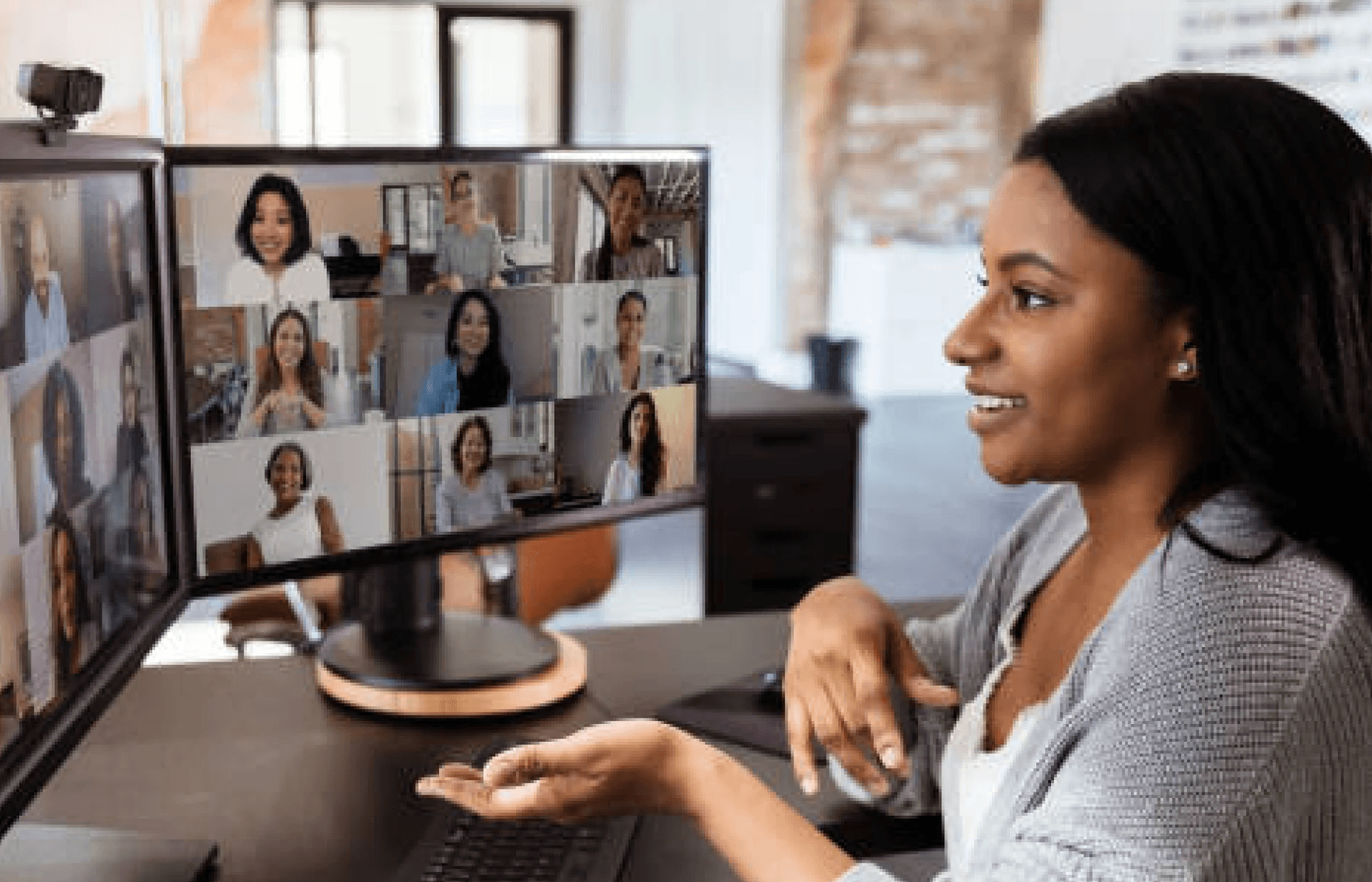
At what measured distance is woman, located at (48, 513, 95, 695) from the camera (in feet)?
2.86

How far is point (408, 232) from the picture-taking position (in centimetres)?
124

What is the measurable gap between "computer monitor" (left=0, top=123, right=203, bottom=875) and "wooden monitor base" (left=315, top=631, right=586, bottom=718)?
9.8 inches

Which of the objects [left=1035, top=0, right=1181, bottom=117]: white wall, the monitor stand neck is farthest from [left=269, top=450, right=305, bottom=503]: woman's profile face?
[left=1035, top=0, right=1181, bottom=117]: white wall

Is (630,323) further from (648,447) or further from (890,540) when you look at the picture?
(890,540)

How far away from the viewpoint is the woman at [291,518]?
3.96 ft

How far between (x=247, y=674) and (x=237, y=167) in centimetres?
53

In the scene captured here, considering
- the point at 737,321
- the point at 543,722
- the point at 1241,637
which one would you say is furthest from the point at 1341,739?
the point at 737,321

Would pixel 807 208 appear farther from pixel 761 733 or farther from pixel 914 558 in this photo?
pixel 761 733

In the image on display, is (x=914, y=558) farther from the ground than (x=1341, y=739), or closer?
closer

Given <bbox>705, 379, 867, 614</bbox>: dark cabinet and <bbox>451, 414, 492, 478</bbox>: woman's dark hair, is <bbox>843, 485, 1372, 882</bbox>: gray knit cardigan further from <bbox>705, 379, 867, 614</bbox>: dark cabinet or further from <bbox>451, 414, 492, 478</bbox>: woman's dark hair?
<bbox>705, 379, 867, 614</bbox>: dark cabinet

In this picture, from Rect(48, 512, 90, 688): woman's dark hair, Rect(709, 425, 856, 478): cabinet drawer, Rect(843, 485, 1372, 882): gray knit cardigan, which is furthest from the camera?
Rect(709, 425, 856, 478): cabinet drawer

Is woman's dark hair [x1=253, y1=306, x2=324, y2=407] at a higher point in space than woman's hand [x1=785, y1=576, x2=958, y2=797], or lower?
higher

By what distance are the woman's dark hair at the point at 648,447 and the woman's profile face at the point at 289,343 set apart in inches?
13.4

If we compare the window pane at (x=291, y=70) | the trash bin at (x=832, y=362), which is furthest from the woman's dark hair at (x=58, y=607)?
the trash bin at (x=832, y=362)
